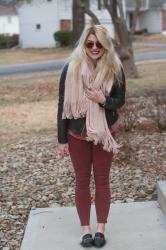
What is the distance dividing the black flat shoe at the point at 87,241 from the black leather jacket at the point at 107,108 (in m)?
0.75

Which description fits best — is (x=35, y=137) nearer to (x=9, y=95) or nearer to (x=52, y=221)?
(x=52, y=221)

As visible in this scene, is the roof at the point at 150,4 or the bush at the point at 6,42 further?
the roof at the point at 150,4

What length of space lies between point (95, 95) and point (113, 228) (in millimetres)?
1280

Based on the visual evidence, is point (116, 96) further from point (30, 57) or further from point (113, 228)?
point (30, 57)

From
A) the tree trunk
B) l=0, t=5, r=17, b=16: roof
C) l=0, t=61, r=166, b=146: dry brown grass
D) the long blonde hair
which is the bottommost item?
l=0, t=5, r=17, b=16: roof

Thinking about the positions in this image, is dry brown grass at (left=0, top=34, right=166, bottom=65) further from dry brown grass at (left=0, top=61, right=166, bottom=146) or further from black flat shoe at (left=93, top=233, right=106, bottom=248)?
black flat shoe at (left=93, top=233, right=106, bottom=248)

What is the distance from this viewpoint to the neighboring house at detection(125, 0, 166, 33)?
60469mm

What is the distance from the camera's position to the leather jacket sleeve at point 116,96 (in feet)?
13.4

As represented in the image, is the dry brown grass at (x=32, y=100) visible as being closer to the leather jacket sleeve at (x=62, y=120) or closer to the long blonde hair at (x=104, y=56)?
the leather jacket sleeve at (x=62, y=120)

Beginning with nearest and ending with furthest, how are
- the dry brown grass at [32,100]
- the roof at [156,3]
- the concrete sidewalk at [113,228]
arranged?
1. the concrete sidewalk at [113,228]
2. the dry brown grass at [32,100]
3. the roof at [156,3]

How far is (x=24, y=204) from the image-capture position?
579 cm

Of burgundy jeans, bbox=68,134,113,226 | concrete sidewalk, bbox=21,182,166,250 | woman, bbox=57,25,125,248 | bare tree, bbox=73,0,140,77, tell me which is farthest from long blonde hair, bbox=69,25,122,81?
bare tree, bbox=73,0,140,77

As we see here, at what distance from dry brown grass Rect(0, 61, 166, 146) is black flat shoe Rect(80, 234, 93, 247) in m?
5.13

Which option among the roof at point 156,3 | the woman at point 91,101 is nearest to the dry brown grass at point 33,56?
the roof at point 156,3
